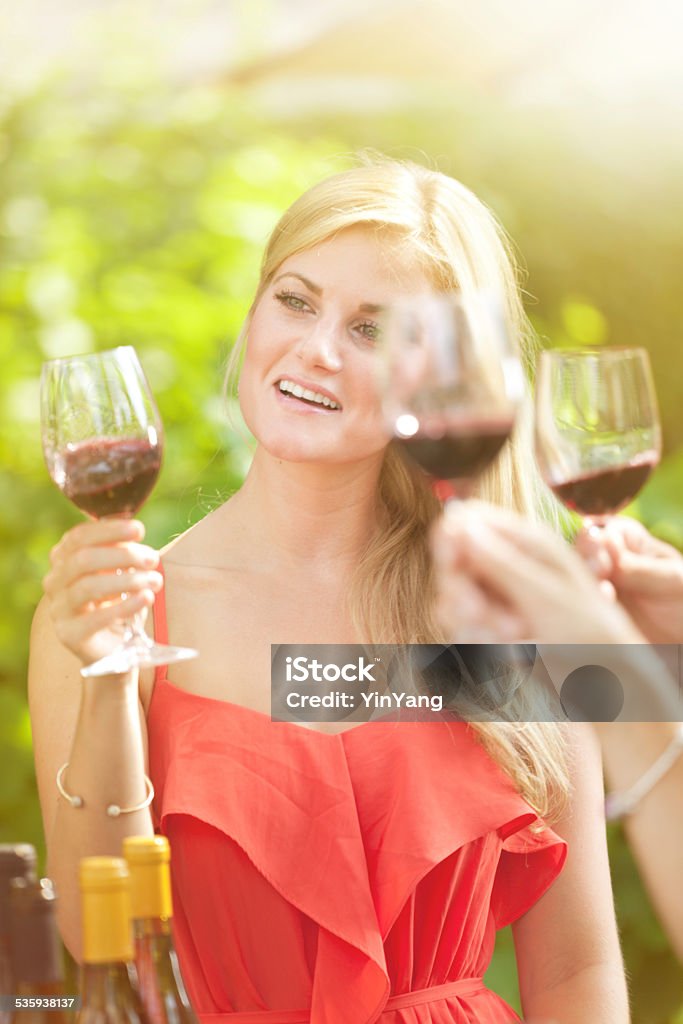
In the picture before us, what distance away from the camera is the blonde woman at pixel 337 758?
1314mm

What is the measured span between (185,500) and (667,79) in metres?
1.08

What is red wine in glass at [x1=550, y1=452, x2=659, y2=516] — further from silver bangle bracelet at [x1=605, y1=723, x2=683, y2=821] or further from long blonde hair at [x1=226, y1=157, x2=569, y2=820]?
long blonde hair at [x1=226, y1=157, x2=569, y2=820]

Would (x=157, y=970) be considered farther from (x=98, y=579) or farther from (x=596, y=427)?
(x=596, y=427)

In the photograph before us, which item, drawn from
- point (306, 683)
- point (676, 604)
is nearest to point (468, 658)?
point (306, 683)

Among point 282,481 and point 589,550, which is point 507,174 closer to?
point 282,481

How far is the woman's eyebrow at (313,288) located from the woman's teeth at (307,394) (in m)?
0.10

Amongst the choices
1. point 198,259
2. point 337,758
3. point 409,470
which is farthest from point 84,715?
point 198,259

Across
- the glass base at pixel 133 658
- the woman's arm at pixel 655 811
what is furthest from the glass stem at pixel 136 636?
the woman's arm at pixel 655 811

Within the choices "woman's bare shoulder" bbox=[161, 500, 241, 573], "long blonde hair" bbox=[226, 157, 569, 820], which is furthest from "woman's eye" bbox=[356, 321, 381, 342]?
"woman's bare shoulder" bbox=[161, 500, 241, 573]

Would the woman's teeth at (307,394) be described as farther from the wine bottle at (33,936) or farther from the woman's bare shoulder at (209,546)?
the wine bottle at (33,936)

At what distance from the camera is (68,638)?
1028 millimetres

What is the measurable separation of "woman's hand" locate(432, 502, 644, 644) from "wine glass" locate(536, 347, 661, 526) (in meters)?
0.13

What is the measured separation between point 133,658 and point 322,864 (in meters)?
0.38

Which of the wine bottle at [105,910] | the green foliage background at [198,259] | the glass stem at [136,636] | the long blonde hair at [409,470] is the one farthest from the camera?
the green foliage background at [198,259]
